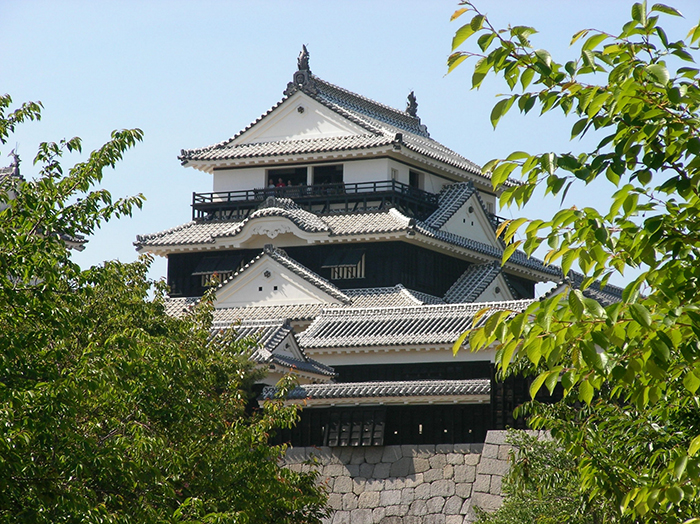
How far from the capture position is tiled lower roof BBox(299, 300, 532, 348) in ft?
78.7

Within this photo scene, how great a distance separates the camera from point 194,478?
11.0 metres

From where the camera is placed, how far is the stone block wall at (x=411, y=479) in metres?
15.1

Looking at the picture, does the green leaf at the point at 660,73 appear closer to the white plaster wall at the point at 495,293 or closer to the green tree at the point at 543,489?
the green tree at the point at 543,489

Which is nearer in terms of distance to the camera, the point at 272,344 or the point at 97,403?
the point at 97,403

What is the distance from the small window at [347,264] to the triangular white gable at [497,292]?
3.86 meters

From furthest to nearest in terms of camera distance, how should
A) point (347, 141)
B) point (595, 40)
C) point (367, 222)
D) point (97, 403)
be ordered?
point (347, 141)
point (367, 222)
point (97, 403)
point (595, 40)

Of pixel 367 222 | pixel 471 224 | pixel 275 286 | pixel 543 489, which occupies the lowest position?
pixel 543 489

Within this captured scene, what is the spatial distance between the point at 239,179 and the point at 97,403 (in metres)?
25.2

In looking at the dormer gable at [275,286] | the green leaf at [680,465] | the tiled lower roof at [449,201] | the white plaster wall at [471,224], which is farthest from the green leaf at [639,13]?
the white plaster wall at [471,224]

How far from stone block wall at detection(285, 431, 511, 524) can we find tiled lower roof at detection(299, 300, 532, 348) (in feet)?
23.8

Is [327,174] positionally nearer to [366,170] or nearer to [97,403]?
[366,170]

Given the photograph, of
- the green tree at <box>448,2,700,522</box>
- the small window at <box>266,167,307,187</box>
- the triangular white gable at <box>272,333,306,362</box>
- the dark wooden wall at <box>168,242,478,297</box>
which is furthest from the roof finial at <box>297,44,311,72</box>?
the green tree at <box>448,2,700,522</box>

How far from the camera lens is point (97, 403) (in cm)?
939

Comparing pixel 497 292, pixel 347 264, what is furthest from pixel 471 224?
pixel 347 264
